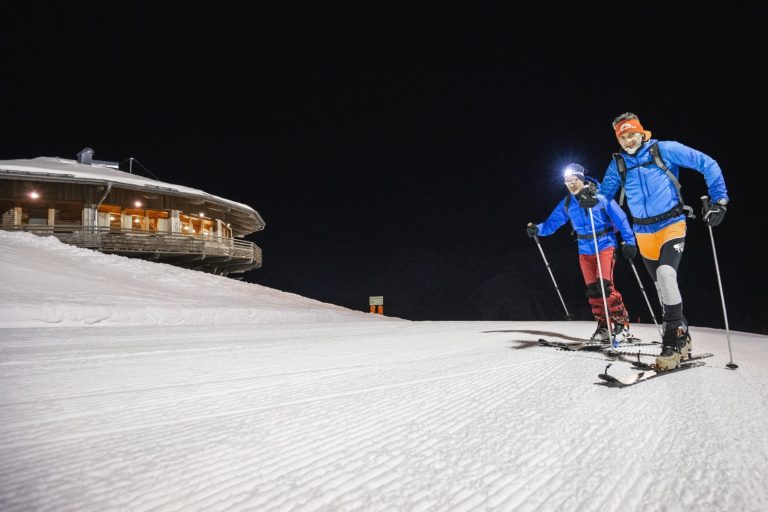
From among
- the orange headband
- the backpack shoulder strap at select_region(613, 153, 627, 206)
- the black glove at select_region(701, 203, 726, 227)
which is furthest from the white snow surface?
the orange headband

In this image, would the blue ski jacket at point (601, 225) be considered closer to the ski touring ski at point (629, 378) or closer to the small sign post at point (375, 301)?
the ski touring ski at point (629, 378)

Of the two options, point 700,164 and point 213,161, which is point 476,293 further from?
point 213,161

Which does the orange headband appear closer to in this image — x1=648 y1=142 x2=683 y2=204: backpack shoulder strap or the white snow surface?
x1=648 y1=142 x2=683 y2=204: backpack shoulder strap

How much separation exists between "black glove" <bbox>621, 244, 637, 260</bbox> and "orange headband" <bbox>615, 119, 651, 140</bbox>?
4.72 ft

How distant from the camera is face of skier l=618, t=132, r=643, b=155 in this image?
10.4 ft

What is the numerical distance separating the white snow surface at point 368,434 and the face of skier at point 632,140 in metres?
1.86

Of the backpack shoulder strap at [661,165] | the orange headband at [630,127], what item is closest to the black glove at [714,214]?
the backpack shoulder strap at [661,165]

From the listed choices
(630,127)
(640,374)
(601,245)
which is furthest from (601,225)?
(640,374)

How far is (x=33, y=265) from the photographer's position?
299 inches

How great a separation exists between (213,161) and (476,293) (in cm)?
5611

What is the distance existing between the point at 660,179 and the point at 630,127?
0.51 meters

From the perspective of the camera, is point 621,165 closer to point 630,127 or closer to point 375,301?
point 630,127

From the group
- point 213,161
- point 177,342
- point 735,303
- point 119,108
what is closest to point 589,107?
point 735,303

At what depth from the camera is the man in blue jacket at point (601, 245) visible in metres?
4.39
